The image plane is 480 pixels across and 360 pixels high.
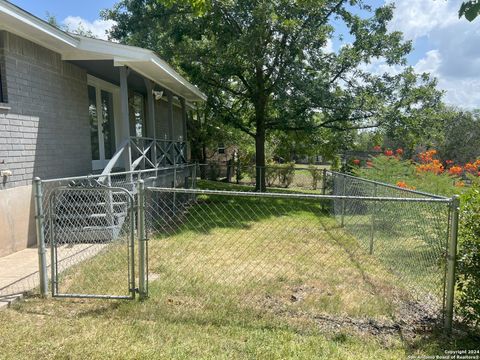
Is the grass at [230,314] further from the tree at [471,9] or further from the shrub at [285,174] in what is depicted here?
the shrub at [285,174]

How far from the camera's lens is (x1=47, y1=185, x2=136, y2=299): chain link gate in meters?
4.17

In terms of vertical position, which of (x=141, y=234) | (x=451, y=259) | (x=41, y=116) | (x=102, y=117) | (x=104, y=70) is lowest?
(x=451, y=259)

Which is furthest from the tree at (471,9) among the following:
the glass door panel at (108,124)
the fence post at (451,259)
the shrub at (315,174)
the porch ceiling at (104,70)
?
the shrub at (315,174)

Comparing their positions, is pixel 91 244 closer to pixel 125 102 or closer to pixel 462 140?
pixel 125 102

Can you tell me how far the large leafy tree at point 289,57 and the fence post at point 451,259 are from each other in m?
9.55

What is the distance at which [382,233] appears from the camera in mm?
6273

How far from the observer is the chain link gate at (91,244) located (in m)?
4.17

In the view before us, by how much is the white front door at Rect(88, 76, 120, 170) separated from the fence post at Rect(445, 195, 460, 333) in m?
8.36

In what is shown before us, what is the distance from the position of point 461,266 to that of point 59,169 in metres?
7.07

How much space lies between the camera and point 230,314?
12.7ft

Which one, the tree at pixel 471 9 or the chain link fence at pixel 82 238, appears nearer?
the tree at pixel 471 9

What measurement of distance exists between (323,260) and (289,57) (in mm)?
8887

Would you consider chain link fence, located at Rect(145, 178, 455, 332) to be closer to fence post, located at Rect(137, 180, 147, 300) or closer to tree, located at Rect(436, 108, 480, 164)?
fence post, located at Rect(137, 180, 147, 300)

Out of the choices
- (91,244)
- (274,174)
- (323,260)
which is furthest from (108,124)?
(274,174)
